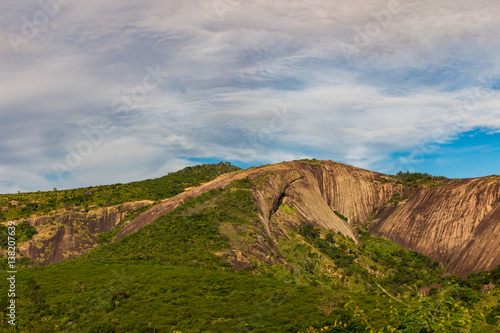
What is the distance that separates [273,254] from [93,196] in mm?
70765

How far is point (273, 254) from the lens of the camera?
5591 centimetres

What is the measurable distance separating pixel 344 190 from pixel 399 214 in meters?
16.3

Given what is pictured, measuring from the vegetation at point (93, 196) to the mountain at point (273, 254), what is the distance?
56 centimetres

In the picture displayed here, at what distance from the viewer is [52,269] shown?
49969 mm

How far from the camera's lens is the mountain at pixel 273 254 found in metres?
30.3

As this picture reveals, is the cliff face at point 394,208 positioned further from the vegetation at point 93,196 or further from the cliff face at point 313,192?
the vegetation at point 93,196

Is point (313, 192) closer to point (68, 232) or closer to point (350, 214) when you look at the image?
point (350, 214)

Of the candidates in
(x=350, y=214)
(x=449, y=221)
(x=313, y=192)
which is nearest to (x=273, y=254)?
(x=313, y=192)

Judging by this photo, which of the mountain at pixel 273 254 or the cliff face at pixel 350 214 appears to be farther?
the cliff face at pixel 350 214

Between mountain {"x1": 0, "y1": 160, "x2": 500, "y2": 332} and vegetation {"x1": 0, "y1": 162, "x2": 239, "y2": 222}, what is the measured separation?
1.85 feet

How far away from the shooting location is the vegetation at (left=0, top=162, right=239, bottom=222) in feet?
310

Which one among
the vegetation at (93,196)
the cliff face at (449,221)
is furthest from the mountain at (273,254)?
the vegetation at (93,196)

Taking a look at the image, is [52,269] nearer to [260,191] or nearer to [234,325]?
[234,325]

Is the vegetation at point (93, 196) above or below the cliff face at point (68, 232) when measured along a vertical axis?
above
